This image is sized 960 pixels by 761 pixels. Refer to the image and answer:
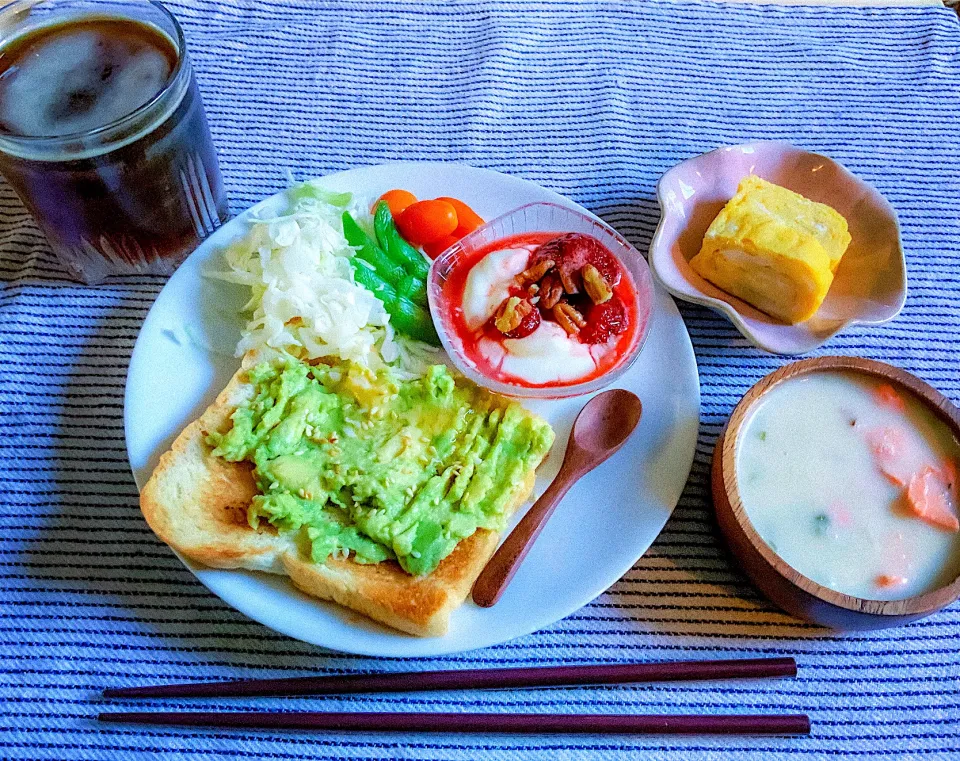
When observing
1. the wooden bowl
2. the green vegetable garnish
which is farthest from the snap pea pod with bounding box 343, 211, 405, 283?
the wooden bowl

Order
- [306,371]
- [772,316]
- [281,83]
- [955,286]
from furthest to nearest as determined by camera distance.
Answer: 1. [281,83]
2. [955,286]
3. [772,316]
4. [306,371]

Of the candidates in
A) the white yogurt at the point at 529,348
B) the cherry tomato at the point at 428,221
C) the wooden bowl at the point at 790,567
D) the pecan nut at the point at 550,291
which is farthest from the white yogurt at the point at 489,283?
the wooden bowl at the point at 790,567

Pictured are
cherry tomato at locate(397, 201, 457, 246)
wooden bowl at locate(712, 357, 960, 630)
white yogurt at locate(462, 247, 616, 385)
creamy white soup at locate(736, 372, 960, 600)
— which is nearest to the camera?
wooden bowl at locate(712, 357, 960, 630)

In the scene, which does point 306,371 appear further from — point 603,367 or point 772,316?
point 772,316

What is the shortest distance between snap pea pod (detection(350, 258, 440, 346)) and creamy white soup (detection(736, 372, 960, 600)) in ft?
3.37

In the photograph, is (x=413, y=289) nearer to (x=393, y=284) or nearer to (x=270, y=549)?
(x=393, y=284)

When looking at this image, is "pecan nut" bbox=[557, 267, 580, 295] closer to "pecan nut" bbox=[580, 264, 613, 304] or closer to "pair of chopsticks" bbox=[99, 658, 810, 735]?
"pecan nut" bbox=[580, 264, 613, 304]

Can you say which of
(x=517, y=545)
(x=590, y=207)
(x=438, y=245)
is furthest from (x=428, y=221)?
(x=517, y=545)

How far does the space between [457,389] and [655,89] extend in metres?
1.88

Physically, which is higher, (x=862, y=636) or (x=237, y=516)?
(x=237, y=516)

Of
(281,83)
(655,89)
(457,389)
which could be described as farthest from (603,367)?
(281,83)

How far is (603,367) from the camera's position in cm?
230

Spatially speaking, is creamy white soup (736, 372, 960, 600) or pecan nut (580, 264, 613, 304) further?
pecan nut (580, 264, 613, 304)

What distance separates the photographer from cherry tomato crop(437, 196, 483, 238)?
2.62 metres
